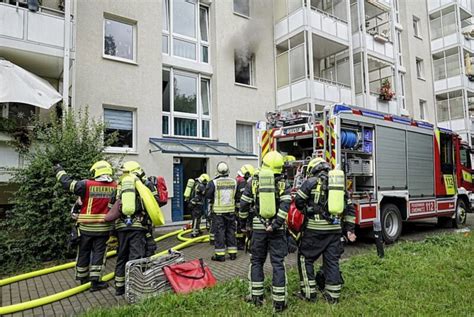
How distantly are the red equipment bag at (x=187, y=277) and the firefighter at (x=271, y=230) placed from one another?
2.48 feet

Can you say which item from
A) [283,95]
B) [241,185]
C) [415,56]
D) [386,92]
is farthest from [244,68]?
[415,56]

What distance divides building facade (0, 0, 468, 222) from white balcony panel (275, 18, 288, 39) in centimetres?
5

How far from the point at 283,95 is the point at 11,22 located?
380 inches

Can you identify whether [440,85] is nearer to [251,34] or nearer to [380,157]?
[251,34]

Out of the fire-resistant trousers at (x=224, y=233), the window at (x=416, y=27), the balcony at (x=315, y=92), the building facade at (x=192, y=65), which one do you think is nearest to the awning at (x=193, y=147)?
the building facade at (x=192, y=65)

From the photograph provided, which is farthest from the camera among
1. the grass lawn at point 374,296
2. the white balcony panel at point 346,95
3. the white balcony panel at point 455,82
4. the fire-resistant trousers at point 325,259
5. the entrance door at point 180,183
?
the white balcony panel at point 455,82

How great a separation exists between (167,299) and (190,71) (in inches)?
394

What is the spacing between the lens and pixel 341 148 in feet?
22.9

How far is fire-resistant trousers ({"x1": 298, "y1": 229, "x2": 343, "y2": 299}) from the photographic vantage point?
4.13m

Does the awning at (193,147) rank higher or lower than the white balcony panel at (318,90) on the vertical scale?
lower

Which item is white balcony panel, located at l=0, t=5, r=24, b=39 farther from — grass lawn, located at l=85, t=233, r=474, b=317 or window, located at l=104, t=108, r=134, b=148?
grass lawn, located at l=85, t=233, r=474, b=317

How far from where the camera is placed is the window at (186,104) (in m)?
12.2

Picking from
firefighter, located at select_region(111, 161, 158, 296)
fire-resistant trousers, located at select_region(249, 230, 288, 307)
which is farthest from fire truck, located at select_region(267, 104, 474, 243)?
firefighter, located at select_region(111, 161, 158, 296)

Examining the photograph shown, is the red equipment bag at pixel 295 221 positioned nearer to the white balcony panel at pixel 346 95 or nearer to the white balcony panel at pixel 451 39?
the white balcony panel at pixel 346 95
